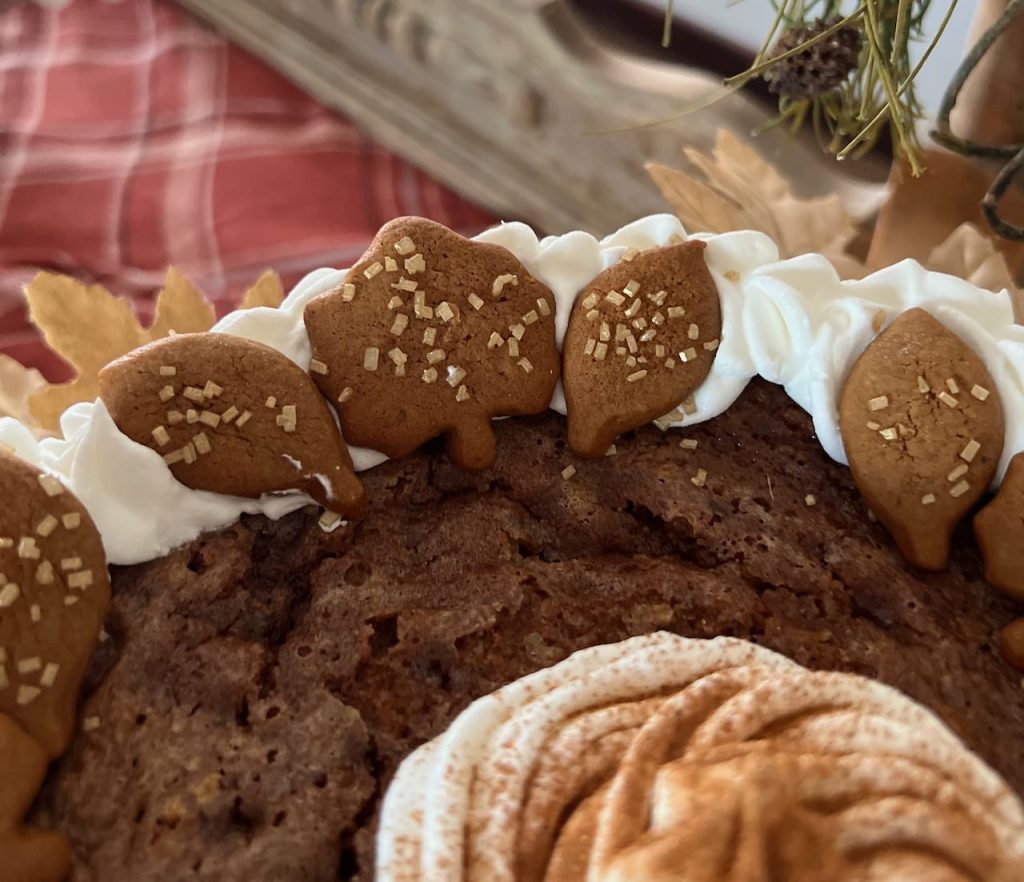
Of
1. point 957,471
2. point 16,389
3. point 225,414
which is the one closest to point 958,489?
point 957,471

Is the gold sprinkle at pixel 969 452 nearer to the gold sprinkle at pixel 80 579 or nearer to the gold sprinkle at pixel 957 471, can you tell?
the gold sprinkle at pixel 957 471

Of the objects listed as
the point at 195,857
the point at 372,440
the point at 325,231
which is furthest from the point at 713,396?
the point at 325,231

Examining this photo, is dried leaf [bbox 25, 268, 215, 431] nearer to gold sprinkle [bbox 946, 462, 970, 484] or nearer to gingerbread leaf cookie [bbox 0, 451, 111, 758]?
gingerbread leaf cookie [bbox 0, 451, 111, 758]

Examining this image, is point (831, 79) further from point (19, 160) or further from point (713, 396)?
point (19, 160)

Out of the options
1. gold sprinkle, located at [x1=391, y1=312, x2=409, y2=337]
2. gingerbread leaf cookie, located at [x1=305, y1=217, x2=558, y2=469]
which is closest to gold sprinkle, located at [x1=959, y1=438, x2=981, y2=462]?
gingerbread leaf cookie, located at [x1=305, y1=217, x2=558, y2=469]

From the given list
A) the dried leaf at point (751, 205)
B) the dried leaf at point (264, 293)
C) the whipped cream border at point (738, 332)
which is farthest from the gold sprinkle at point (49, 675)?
the dried leaf at point (751, 205)
